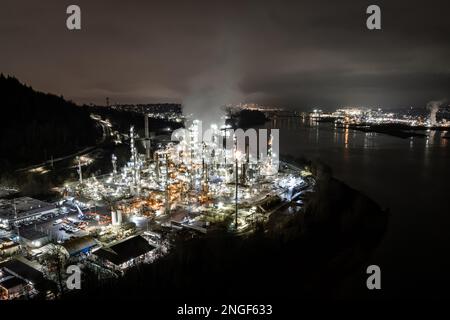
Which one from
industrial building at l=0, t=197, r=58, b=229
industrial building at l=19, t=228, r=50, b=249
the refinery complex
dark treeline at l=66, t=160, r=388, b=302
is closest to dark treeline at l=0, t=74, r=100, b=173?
industrial building at l=0, t=197, r=58, b=229

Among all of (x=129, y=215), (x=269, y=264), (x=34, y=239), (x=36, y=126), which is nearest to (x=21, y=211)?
(x=34, y=239)

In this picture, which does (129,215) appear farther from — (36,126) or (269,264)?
(36,126)

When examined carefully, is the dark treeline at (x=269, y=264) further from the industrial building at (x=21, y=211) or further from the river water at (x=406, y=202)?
the industrial building at (x=21, y=211)

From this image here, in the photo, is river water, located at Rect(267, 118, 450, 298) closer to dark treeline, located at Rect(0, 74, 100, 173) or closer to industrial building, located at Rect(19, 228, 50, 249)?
industrial building, located at Rect(19, 228, 50, 249)

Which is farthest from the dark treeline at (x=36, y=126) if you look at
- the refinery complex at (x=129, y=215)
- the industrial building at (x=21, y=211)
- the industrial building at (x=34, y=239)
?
the industrial building at (x=34, y=239)
